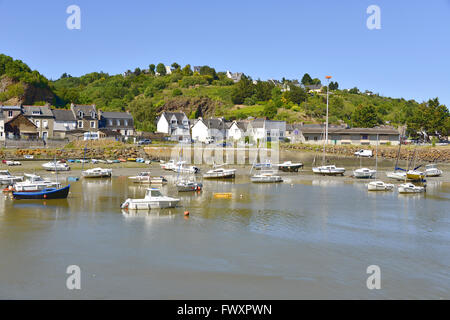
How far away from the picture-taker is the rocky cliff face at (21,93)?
114m

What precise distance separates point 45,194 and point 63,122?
58.0 m

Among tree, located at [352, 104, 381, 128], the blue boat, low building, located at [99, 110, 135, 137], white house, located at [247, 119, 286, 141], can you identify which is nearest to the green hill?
tree, located at [352, 104, 381, 128]

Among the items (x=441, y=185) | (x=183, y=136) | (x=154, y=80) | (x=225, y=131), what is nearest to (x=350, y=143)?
(x=225, y=131)

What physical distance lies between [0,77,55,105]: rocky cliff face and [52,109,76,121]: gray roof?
2627 centimetres

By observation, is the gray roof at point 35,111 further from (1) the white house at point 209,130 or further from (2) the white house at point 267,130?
(2) the white house at point 267,130

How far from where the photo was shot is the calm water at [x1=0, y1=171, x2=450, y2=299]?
20094mm

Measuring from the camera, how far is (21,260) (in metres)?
23.1

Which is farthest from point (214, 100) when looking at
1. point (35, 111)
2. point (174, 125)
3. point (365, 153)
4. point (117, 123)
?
point (365, 153)

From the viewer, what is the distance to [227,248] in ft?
84.1

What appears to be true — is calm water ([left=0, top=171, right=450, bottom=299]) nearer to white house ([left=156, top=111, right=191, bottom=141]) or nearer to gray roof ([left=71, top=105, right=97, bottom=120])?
gray roof ([left=71, top=105, right=97, bottom=120])

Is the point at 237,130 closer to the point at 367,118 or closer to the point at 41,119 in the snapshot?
the point at 367,118

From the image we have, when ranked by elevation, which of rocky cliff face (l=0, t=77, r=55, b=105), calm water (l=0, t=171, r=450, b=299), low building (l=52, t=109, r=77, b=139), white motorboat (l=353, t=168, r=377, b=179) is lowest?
calm water (l=0, t=171, r=450, b=299)

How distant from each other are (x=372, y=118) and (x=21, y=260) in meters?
107

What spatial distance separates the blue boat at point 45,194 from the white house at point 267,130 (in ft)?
236
